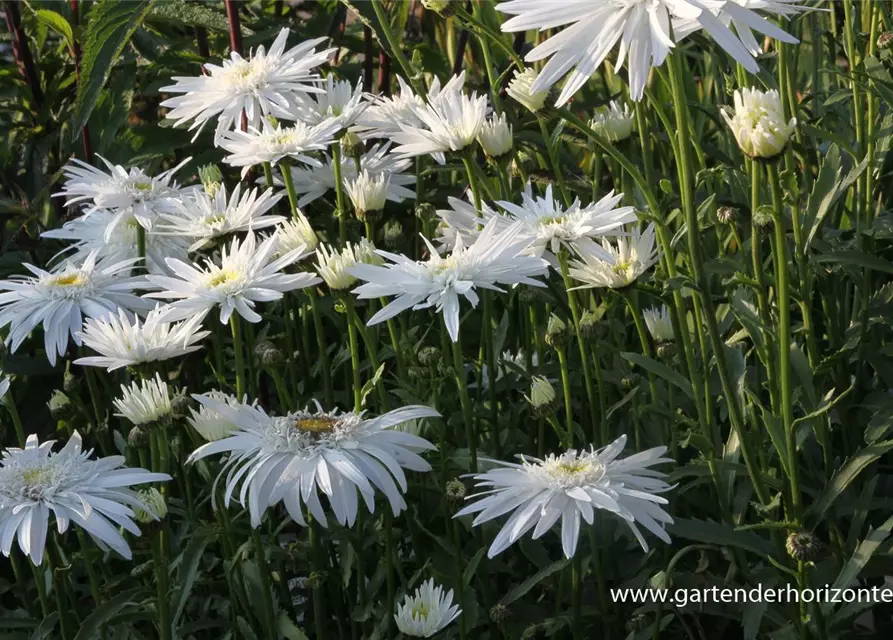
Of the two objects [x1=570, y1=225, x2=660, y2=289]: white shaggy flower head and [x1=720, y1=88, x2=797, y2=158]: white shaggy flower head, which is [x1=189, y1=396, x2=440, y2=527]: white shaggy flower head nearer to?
[x1=570, y1=225, x2=660, y2=289]: white shaggy flower head

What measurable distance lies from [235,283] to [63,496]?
0.95ft

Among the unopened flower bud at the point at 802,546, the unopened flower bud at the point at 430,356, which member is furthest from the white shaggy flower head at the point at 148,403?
the unopened flower bud at the point at 802,546

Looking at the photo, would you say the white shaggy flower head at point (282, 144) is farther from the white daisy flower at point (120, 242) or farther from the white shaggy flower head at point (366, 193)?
the white daisy flower at point (120, 242)

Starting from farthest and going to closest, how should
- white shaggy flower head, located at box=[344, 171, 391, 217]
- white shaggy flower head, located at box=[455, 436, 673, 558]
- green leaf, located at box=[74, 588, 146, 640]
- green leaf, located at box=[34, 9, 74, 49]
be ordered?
green leaf, located at box=[34, 9, 74, 49]
white shaggy flower head, located at box=[344, 171, 391, 217]
green leaf, located at box=[74, 588, 146, 640]
white shaggy flower head, located at box=[455, 436, 673, 558]

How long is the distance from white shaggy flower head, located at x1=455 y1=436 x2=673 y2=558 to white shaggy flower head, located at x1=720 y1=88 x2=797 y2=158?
321 millimetres

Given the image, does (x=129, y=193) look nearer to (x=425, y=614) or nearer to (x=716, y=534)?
(x=425, y=614)

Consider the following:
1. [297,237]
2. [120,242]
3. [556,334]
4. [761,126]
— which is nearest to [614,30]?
[761,126]

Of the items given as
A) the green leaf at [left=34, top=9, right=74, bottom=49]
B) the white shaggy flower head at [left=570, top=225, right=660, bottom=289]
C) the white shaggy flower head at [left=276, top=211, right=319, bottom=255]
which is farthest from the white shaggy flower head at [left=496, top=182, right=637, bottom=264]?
the green leaf at [left=34, top=9, right=74, bottom=49]

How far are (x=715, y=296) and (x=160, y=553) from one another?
0.75 meters

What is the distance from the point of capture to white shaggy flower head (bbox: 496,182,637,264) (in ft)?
4.23

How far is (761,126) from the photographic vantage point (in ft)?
3.31

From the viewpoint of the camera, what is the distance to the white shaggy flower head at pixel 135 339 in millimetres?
1259

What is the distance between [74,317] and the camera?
141cm

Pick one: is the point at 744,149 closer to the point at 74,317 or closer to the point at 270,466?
the point at 270,466
